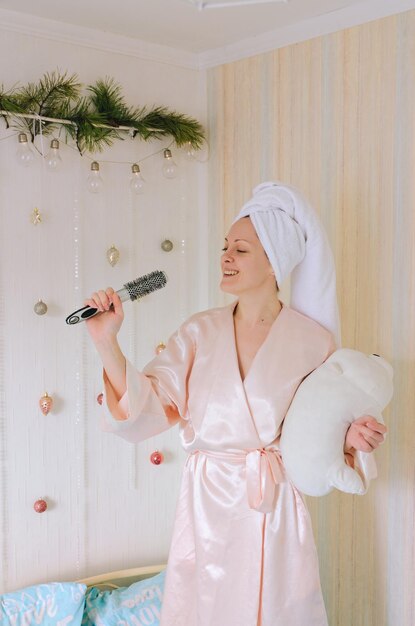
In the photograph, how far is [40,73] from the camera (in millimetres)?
2434

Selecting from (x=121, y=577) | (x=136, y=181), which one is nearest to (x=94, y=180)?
(x=136, y=181)

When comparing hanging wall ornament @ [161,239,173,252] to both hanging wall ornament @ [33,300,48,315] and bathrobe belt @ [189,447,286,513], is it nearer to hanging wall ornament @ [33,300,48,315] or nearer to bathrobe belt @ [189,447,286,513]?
hanging wall ornament @ [33,300,48,315]

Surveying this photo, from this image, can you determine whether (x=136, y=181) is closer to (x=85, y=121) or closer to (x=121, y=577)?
(x=85, y=121)

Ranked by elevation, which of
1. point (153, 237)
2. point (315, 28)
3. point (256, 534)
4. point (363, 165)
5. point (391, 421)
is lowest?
point (256, 534)

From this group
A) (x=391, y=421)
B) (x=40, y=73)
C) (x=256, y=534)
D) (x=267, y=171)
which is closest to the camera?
(x=256, y=534)

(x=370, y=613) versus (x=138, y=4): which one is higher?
(x=138, y=4)

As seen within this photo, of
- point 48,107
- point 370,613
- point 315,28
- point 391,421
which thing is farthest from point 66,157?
point 370,613

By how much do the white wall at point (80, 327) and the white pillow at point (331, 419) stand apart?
989 millimetres

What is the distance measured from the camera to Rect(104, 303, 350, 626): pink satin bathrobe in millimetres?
1914

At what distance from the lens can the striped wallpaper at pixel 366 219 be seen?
7.32 ft

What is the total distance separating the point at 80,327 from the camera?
259 cm

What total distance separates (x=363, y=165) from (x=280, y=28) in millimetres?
586

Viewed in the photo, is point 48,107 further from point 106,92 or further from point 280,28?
point 280,28

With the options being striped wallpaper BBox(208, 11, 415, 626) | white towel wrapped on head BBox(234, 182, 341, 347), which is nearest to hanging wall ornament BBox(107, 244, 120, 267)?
striped wallpaper BBox(208, 11, 415, 626)
